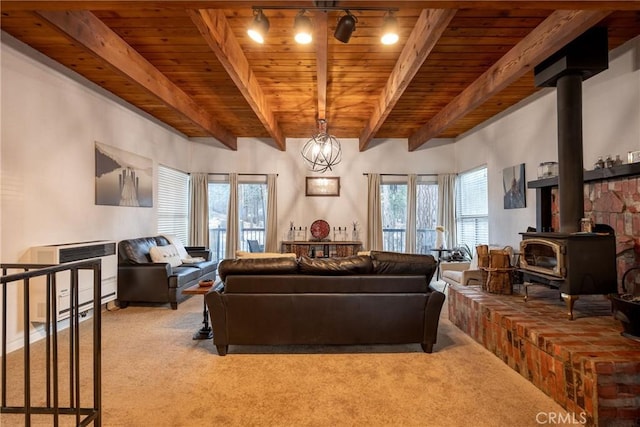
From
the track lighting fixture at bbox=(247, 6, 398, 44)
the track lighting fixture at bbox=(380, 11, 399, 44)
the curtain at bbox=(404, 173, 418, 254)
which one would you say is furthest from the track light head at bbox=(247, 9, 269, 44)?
the curtain at bbox=(404, 173, 418, 254)

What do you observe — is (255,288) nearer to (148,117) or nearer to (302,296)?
(302,296)

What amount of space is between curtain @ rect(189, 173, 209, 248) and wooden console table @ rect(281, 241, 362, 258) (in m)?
1.73

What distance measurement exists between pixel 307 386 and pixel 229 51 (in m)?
3.03

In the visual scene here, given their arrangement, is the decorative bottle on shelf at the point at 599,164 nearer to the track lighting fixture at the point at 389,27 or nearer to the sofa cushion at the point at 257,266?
the track lighting fixture at the point at 389,27

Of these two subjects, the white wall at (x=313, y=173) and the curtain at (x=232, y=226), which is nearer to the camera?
the curtain at (x=232, y=226)

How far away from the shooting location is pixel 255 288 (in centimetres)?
287

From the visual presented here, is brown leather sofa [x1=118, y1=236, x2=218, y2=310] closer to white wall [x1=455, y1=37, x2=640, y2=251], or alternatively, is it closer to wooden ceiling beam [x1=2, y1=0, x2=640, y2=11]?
wooden ceiling beam [x1=2, y1=0, x2=640, y2=11]

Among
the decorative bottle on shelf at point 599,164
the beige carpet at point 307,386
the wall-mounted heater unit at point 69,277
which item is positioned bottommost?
the beige carpet at point 307,386

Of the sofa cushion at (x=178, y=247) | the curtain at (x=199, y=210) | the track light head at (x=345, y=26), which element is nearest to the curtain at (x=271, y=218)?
the curtain at (x=199, y=210)

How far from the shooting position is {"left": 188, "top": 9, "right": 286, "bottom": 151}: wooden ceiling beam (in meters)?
2.64

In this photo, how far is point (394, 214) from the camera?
7148 mm

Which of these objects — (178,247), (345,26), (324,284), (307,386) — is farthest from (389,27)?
(178,247)

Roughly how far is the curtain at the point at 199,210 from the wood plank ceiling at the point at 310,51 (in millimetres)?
1738

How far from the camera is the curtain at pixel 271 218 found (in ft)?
22.3
